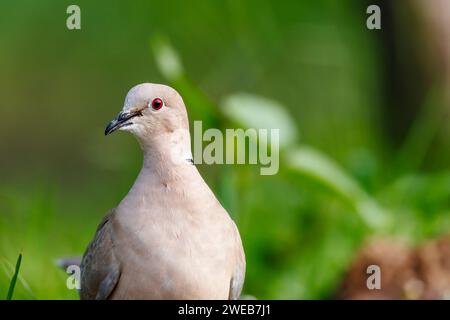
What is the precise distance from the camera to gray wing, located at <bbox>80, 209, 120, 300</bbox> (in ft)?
5.96

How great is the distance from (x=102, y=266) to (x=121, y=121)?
29 cm

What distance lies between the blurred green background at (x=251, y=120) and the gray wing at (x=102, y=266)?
0.95 feet

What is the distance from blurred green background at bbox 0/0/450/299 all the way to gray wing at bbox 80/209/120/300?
0.29 m

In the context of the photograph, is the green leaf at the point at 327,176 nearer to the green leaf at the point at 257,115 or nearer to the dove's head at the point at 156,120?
the green leaf at the point at 257,115

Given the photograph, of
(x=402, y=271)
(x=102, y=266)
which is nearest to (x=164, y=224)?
(x=102, y=266)

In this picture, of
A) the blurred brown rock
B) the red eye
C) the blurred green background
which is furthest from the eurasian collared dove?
the blurred brown rock

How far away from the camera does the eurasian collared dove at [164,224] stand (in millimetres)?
1748

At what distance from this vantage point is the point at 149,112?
5.75ft

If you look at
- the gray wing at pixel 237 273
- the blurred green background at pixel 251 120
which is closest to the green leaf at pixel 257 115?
the blurred green background at pixel 251 120

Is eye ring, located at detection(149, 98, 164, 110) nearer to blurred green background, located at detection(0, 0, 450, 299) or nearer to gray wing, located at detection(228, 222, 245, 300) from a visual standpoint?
gray wing, located at detection(228, 222, 245, 300)

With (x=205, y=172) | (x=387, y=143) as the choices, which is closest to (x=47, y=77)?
(x=205, y=172)

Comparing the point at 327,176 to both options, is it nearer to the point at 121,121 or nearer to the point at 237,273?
the point at 237,273
